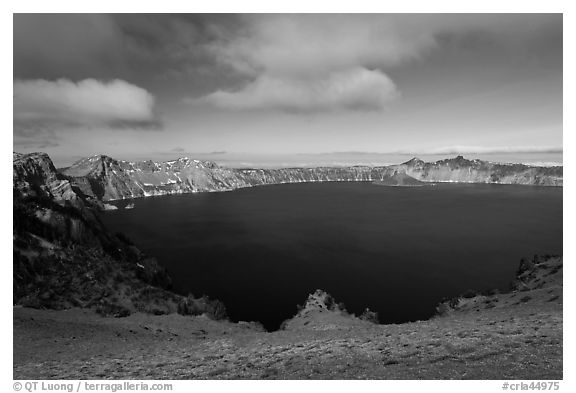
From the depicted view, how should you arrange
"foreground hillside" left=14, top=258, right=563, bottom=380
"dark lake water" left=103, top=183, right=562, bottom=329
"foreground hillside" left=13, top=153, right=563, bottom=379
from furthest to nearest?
"dark lake water" left=103, top=183, right=562, bottom=329 < "foreground hillside" left=13, top=153, right=563, bottom=379 < "foreground hillside" left=14, top=258, right=563, bottom=380

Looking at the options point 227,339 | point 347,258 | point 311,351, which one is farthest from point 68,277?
point 347,258

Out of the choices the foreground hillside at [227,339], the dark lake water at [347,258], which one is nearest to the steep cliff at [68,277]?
the foreground hillside at [227,339]

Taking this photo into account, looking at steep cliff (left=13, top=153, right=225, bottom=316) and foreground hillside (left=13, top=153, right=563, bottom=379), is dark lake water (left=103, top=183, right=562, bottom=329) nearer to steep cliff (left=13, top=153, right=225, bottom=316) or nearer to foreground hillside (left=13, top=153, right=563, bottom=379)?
steep cliff (left=13, top=153, right=225, bottom=316)

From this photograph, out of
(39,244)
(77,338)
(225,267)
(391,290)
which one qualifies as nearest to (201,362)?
(77,338)

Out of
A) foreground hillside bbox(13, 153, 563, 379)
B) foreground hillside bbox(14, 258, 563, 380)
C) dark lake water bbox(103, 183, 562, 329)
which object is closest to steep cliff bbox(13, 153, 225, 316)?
foreground hillside bbox(13, 153, 563, 379)

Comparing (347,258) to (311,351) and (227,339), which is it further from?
(311,351)

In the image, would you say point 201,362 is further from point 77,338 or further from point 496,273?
point 496,273

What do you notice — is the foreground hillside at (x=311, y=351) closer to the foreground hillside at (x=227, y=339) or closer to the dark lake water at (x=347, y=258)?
the foreground hillside at (x=227, y=339)

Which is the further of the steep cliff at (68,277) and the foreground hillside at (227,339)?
the steep cliff at (68,277)
